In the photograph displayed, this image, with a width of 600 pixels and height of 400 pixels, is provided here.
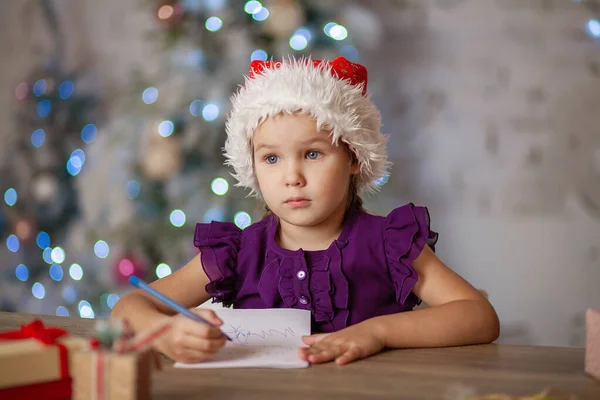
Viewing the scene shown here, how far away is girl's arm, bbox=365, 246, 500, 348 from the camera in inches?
44.5

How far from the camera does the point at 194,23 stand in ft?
9.26

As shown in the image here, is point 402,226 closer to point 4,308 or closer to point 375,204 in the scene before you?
point 375,204

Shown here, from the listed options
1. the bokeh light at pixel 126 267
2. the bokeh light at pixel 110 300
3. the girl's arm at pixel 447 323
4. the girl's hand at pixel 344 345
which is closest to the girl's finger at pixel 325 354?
the girl's hand at pixel 344 345

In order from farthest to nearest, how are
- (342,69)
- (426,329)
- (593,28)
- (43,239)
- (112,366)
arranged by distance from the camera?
(43,239), (593,28), (342,69), (426,329), (112,366)

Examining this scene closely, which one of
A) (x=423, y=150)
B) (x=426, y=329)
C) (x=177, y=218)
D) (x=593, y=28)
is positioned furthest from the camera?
(x=423, y=150)

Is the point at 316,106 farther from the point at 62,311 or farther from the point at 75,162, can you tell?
the point at 62,311

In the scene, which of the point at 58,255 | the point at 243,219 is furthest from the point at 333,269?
the point at 58,255

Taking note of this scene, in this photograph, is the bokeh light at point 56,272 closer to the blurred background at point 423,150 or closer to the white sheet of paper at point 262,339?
the blurred background at point 423,150

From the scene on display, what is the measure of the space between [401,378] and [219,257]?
61cm

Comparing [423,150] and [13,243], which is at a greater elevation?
[423,150]

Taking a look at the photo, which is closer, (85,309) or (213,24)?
(213,24)

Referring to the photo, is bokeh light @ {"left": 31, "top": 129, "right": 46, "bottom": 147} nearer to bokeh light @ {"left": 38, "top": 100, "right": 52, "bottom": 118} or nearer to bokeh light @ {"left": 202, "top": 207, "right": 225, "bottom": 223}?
bokeh light @ {"left": 38, "top": 100, "right": 52, "bottom": 118}

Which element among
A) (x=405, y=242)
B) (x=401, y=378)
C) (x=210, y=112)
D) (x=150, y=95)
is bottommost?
(x=401, y=378)

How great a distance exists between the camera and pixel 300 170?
1290mm
